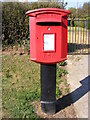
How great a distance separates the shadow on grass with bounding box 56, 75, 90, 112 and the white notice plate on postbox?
1.11 metres

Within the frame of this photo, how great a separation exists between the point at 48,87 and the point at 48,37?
0.80 meters

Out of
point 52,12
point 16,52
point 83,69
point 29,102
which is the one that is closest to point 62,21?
point 52,12

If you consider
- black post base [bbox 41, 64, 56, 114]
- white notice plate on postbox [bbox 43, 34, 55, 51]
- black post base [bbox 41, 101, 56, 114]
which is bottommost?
black post base [bbox 41, 101, 56, 114]

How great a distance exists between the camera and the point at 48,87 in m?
3.47

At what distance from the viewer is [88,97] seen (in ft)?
13.7

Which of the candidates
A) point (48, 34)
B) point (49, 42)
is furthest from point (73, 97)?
point (48, 34)

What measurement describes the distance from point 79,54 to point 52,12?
4645 millimetres

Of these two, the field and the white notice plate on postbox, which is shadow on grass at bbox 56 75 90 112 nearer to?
the white notice plate on postbox

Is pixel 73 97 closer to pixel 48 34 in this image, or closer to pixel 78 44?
pixel 48 34

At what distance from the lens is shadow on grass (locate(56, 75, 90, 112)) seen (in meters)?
3.85

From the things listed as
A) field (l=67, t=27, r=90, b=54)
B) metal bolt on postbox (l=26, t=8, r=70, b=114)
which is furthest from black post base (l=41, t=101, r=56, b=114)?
field (l=67, t=27, r=90, b=54)

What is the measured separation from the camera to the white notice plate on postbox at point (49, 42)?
322 centimetres

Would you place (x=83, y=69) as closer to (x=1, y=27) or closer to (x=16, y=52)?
(x=16, y=52)

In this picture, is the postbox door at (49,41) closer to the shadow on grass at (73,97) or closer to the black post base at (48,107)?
the black post base at (48,107)
